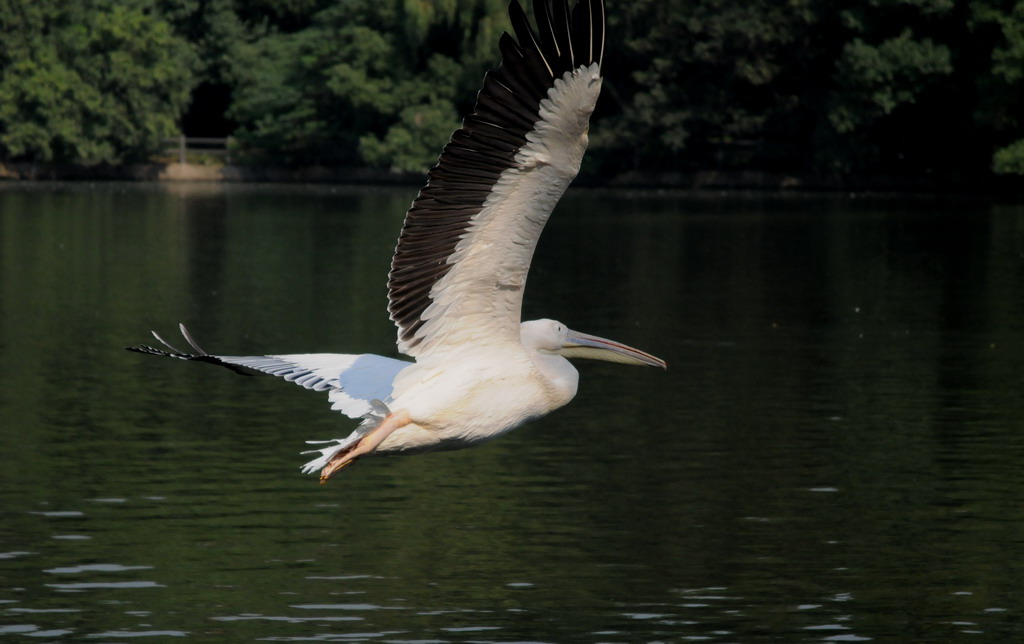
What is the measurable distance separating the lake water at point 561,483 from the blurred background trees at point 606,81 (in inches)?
1012

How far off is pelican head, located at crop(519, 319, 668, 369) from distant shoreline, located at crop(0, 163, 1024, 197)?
47275 mm

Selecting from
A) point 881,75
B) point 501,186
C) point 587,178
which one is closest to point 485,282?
point 501,186

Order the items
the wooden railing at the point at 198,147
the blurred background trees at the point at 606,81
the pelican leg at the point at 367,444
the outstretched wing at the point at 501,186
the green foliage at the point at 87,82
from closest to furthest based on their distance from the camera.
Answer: the outstretched wing at the point at 501,186
the pelican leg at the point at 367,444
the blurred background trees at the point at 606,81
the green foliage at the point at 87,82
the wooden railing at the point at 198,147

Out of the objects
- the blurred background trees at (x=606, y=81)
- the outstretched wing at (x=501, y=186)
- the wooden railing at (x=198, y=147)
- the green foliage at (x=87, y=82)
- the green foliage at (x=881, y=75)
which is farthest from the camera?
the wooden railing at (x=198, y=147)

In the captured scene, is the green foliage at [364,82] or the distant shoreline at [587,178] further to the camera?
the green foliage at [364,82]

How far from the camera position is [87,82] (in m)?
62.2

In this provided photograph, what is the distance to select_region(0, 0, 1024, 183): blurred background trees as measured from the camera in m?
51.5

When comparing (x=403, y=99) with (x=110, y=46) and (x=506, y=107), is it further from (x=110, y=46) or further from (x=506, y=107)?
(x=506, y=107)

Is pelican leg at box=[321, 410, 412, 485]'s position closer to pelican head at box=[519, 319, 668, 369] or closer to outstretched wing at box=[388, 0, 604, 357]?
outstretched wing at box=[388, 0, 604, 357]

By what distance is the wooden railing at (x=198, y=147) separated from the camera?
64562 mm

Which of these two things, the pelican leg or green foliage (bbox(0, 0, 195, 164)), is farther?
green foliage (bbox(0, 0, 195, 164))

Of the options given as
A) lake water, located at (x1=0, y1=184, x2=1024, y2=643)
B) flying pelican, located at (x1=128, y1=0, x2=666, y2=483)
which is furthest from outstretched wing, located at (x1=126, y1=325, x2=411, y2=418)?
lake water, located at (x1=0, y1=184, x2=1024, y2=643)

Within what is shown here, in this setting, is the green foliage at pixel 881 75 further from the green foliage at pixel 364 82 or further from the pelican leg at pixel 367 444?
the pelican leg at pixel 367 444

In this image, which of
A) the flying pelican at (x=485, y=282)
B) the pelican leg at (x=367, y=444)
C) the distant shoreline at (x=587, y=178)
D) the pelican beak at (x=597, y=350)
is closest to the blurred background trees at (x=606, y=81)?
the distant shoreline at (x=587, y=178)
